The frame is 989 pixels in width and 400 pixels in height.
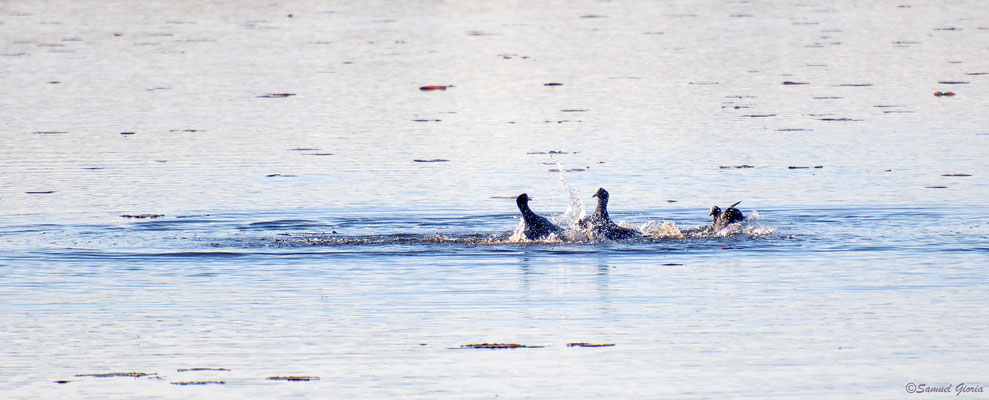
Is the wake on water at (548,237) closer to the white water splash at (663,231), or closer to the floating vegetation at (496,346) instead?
the white water splash at (663,231)

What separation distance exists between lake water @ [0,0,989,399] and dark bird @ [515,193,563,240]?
137 millimetres

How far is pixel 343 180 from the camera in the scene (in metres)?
17.9

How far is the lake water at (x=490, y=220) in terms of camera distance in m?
9.88

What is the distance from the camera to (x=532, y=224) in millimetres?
14547

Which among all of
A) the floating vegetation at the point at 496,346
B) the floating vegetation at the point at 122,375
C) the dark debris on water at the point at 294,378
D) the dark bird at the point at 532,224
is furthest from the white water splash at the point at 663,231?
the floating vegetation at the point at 122,375

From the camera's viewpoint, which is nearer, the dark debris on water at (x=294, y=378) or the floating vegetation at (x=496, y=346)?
the dark debris on water at (x=294, y=378)

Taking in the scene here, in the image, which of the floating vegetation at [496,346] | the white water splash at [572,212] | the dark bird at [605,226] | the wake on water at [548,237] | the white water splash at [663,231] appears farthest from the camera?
the white water splash at [572,212]

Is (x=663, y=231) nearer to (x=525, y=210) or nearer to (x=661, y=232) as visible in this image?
(x=661, y=232)

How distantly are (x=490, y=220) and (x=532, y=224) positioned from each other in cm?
107

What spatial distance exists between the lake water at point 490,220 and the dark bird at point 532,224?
0.45 ft

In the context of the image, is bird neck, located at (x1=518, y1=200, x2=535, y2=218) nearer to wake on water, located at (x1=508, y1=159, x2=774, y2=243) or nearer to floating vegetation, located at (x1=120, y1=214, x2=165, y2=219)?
wake on water, located at (x1=508, y1=159, x2=774, y2=243)

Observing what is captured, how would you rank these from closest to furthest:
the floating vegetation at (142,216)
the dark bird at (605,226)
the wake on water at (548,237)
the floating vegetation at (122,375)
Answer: the floating vegetation at (122,375) < the wake on water at (548,237) < the dark bird at (605,226) < the floating vegetation at (142,216)

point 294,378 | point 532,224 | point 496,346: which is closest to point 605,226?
point 532,224

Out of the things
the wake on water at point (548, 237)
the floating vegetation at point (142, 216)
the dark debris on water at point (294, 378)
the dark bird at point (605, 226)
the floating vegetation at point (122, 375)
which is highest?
the dark debris on water at point (294, 378)
